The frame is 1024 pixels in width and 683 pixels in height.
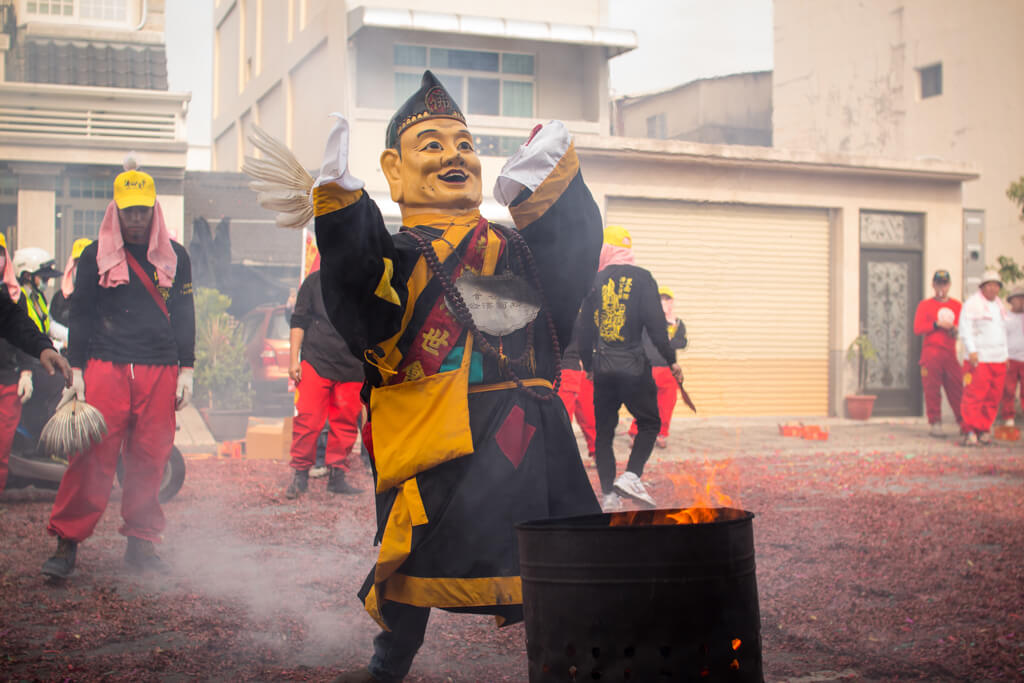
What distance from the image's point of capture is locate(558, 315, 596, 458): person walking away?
25.6 ft

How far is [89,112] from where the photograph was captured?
14.3 metres

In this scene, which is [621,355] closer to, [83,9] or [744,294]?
[744,294]

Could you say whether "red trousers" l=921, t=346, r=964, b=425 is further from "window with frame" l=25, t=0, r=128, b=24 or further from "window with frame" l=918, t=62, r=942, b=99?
"window with frame" l=918, t=62, r=942, b=99

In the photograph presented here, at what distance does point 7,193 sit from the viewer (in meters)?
13.7

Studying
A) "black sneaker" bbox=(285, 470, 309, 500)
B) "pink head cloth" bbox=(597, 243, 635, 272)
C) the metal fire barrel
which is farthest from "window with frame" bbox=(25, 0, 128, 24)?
the metal fire barrel

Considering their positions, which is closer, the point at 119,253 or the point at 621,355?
the point at 119,253

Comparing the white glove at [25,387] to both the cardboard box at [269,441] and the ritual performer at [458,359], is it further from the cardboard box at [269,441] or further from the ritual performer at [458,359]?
the ritual performer at [458,359]

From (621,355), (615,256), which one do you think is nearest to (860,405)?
(615,256)

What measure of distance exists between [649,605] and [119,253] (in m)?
4.13

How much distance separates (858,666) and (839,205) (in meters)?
14.3

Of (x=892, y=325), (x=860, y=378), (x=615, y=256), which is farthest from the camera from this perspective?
(x=892, y=325)

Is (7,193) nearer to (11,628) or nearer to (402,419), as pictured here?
(11,628)

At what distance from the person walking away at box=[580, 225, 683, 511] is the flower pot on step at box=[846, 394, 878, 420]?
33.7 ft

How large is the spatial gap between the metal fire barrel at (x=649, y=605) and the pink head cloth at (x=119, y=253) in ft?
12.6
